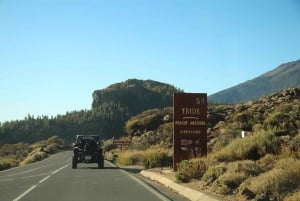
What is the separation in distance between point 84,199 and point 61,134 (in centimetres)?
15438

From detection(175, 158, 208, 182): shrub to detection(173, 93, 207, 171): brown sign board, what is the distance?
3937 mm

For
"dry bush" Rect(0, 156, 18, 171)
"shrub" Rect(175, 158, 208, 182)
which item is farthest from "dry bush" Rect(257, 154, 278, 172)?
"dry bush" Rect(0, 156, 18, 171)

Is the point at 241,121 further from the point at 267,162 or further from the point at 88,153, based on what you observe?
the point at 267,162

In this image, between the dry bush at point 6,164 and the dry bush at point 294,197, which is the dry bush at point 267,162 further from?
the dry bush at point 6,164

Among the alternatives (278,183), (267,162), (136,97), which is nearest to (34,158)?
(267,162)

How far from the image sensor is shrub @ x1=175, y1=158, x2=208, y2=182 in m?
21.0

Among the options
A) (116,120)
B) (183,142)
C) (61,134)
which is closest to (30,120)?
(61,134)

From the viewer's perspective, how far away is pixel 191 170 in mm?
21344

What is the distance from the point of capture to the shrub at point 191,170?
21.0 meters

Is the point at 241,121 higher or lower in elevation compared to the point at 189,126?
higher

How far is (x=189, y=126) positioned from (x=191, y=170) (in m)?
5.17

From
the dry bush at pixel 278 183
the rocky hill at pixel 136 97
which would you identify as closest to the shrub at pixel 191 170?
the dry bush at pixel 278 183

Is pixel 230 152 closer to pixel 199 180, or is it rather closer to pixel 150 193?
pixel 199 180

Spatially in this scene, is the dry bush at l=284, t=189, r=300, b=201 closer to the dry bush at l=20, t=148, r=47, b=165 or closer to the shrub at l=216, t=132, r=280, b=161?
the shrub at l=216, t=132, r=280, b=161
